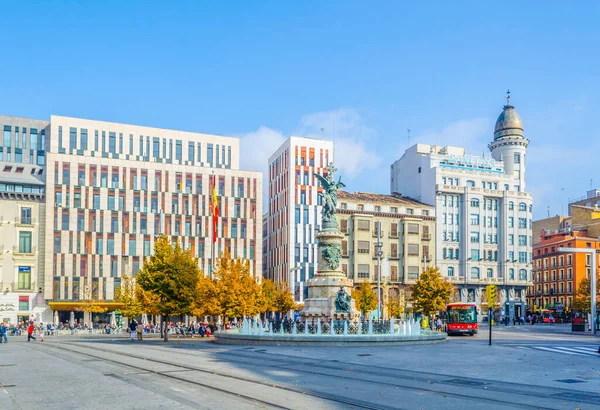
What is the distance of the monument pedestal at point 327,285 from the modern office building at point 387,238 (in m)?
53.4

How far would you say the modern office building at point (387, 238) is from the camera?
10075cm

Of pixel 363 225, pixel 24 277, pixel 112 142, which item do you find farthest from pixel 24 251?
pixel 363 225

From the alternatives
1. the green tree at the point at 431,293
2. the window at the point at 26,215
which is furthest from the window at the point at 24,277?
the green tree at the point at 431,293

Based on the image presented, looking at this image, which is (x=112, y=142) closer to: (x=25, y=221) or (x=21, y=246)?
(x=25, y=221)

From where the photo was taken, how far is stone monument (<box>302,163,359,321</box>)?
43.0m

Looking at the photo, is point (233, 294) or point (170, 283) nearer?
point (170, 283)

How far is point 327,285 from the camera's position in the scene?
44.6 m

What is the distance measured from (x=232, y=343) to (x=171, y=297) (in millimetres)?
10200

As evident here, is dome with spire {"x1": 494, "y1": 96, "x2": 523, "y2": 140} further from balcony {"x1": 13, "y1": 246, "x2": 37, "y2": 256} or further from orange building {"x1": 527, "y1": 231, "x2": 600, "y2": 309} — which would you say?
balcony {"x1": 13, "y1": 246, "x2": 37, "y2": 256}

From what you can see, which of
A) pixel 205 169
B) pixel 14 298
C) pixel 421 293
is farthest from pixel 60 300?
pixel 421 293

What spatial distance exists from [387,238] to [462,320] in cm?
4578

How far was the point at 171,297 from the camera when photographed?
162 feet

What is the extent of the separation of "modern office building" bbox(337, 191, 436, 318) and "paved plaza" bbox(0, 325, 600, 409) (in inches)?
2682

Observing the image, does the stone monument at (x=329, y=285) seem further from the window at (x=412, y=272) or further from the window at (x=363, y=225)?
the window at (x=412, y=272)
